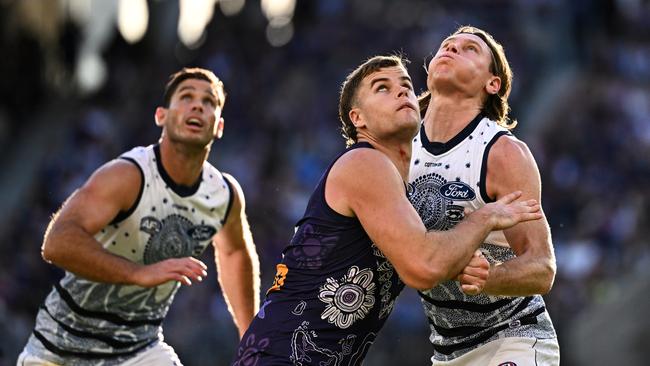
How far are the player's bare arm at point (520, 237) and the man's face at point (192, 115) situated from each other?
218cm

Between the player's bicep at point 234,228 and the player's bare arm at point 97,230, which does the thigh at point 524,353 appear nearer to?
the player's bare arm at point 97,230

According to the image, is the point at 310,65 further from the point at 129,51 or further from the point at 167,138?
the point at 167,138

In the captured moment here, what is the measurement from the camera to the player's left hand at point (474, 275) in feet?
20.0

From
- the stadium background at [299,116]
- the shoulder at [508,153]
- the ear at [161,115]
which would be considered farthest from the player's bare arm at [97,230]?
the stadium background at [299,116]

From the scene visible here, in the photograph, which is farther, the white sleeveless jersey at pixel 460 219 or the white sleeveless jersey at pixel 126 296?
the white sleeveless jersey at pixel 126 296

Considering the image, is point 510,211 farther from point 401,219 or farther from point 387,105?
point 387,105

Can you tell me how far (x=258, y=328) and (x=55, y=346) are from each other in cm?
218

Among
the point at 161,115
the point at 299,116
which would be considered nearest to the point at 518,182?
the point at 161,115

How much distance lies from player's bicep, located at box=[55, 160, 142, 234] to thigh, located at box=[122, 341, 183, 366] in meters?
0.82

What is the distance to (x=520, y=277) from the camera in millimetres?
6430

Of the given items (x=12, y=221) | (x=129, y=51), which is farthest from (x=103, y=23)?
(x=12, y=221)

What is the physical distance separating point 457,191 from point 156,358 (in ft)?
7.49

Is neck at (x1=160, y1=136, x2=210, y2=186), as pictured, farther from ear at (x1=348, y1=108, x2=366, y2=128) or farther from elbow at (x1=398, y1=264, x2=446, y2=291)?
elbow at (x1=398, y1=264, x2=446, y2=291)

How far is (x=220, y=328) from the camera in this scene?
14820mm
